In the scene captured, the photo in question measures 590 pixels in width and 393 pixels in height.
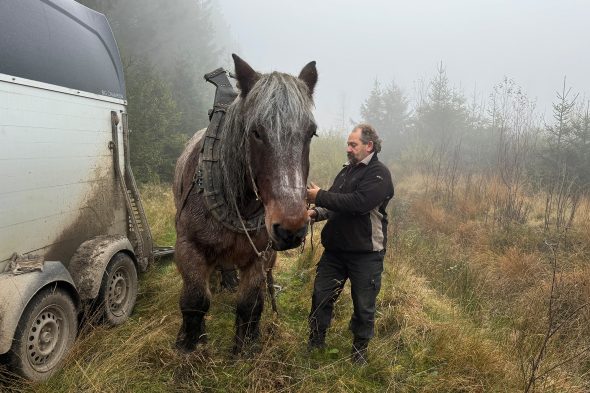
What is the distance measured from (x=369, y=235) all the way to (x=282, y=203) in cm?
134

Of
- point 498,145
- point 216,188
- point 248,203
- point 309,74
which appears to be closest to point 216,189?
point 216,188

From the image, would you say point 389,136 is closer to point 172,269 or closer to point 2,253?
point 172,269

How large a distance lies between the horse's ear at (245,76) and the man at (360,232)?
0.93m

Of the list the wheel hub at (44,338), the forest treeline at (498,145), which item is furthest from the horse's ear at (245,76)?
the forest treeline at (498,145)

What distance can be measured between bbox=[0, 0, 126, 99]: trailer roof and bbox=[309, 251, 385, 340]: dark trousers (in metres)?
2.70

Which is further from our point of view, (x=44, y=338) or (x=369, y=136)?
(x=369, y=136)

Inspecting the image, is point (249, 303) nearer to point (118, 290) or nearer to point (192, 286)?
point (192, 286)

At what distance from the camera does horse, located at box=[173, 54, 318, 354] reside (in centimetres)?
193

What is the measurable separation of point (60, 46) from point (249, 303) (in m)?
2.61

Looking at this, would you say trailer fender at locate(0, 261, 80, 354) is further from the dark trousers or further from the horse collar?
the dark trousers

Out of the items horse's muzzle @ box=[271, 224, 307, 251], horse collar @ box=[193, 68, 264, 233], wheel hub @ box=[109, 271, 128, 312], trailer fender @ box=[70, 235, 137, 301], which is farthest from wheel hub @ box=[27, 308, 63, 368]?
horse's muzzle @ box=[271, 224, 307, 251]

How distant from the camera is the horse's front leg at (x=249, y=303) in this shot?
2.86 meters

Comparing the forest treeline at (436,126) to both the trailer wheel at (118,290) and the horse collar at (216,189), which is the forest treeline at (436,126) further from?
the trailer wheel at (118,290)

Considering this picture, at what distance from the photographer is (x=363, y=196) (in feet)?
9.27
